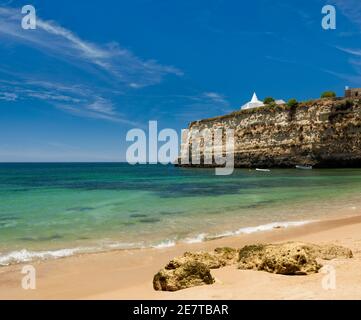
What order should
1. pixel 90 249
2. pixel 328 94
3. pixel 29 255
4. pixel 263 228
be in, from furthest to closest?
pixel 328 94
pixel 263 228
pixel 90 249
pixel 29 255

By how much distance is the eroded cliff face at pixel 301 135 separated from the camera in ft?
203

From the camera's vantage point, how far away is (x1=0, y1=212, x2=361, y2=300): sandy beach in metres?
6.18

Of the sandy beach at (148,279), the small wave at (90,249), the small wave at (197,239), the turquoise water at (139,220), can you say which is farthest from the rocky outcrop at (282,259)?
the turquoise water at (139,220)

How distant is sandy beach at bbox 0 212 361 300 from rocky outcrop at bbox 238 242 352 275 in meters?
0.21

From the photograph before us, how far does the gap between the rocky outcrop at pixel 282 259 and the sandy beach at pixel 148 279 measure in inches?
8.2

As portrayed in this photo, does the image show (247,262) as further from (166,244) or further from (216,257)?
(166,244)

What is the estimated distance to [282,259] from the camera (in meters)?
7.50

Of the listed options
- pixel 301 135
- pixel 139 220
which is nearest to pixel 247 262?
pixel 139 220

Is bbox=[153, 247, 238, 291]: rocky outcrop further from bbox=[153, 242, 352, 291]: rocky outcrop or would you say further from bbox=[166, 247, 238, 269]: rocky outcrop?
bbox=[166, 247, 238, 269]: rocky outcrop

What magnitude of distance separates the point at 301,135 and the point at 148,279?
6105 cm

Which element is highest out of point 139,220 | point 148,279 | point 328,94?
point 328,94

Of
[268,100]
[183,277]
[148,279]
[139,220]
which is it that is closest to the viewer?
[183,277]

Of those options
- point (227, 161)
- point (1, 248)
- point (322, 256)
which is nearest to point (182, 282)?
point (322, 256)
